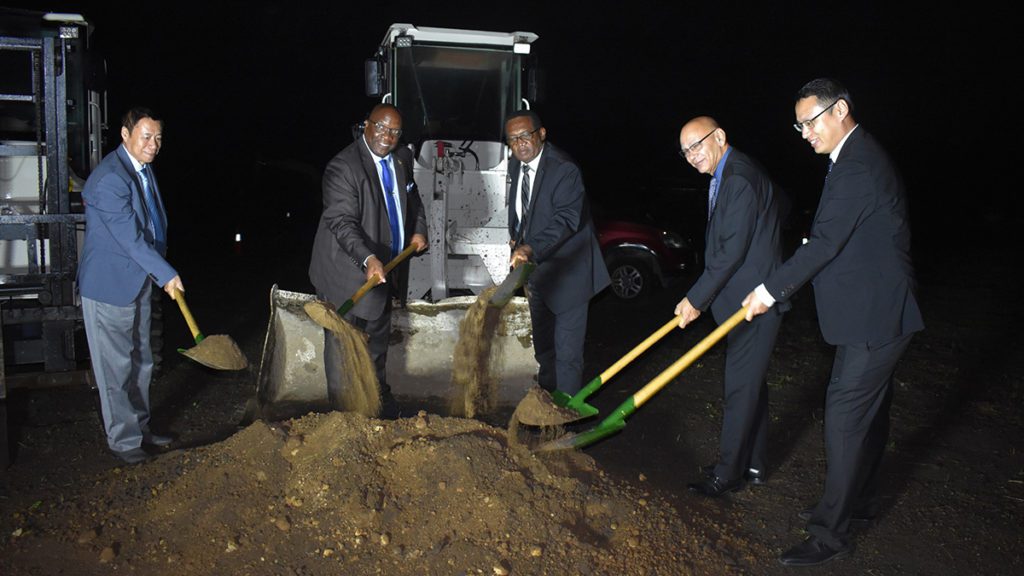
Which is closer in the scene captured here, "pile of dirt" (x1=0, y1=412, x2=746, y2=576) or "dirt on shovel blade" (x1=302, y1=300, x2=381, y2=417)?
"pile of dirt" (x1=0, y1=412, x2=746, y2=576)

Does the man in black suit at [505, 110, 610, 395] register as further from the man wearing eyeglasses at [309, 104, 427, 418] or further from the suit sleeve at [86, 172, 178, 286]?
the suit sleeve at [86, 172, 178, 286]

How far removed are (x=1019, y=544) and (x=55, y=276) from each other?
5.91 m

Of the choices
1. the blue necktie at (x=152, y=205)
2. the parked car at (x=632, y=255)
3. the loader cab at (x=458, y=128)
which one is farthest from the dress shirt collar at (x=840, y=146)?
the parked car at (x=632, y=255)

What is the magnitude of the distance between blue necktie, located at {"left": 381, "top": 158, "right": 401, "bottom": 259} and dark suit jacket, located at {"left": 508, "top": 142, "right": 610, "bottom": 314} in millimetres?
849

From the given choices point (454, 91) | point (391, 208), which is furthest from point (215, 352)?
point (454, 91)

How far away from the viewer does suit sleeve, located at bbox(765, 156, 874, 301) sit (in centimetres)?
343

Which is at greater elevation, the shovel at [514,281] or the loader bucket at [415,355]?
the shovel at [514,281]

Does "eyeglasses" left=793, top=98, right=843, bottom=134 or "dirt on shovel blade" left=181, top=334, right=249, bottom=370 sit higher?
"eyeglasses" left=793, top=98, right=843, bottom=134

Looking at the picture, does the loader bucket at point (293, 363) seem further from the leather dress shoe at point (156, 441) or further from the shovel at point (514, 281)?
the shovel at point (514, 281)

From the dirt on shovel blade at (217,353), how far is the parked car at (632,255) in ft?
23.8

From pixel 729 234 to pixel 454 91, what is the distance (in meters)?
4.97

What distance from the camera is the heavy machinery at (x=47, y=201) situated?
5457 millimetres

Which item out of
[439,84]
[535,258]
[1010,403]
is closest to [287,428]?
[535,258]

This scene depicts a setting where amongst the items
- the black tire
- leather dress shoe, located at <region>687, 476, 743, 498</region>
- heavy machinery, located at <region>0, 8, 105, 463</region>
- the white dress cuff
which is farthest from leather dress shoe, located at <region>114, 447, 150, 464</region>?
the black tire
